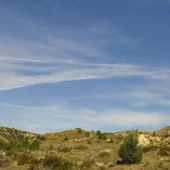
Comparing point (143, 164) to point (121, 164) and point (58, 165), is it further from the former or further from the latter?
point (58, 165)

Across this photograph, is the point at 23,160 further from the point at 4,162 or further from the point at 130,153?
the point at 130,153

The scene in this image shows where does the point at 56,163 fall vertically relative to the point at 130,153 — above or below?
below

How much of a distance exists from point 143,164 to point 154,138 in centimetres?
3264

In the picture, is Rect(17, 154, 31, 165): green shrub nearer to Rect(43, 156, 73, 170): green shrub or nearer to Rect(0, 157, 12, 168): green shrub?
Rect(0, 157, 12, 168): green shrub

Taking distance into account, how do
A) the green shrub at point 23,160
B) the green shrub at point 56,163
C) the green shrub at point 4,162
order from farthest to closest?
the green shrub at point 23,160 → the green shrub at point 4,162 → the green shrub at point 56,163

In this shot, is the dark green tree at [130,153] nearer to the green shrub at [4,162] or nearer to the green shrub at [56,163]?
the green shrub at [56,163]

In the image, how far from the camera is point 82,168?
2817cm

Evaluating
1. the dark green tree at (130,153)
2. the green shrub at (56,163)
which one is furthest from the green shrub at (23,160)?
the dark green tree at (130,153)

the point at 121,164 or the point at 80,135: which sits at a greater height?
the point at 80,135

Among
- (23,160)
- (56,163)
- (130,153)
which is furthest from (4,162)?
(130,153)

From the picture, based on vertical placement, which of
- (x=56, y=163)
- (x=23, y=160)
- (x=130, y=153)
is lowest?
(x=56, y=163)

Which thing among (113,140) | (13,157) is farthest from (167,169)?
(113,140)

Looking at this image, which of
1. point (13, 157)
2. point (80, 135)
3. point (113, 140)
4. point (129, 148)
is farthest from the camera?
point (80, 135)

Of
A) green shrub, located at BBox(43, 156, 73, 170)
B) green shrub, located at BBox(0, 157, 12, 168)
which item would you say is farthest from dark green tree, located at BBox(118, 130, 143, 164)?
green shrub, located at BBox(0, 157, 12, 168)
